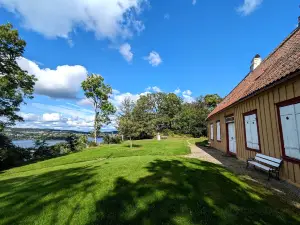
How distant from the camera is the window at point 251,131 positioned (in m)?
7.52

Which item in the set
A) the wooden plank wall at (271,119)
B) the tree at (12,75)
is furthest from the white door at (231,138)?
the tree at (12,75)

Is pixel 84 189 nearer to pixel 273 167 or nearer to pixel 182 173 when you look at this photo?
pixel 182 173

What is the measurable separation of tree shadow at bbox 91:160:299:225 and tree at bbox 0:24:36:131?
→ 562 inches

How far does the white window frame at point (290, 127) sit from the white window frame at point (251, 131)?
1.72 meters

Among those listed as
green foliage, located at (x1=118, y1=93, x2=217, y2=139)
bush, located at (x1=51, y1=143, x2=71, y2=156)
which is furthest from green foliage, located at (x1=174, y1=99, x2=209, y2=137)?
bush, located at (x1=51, y1=143, x2=71, y2=156)

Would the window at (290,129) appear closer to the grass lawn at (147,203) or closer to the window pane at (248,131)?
the grass lawn at (147,203)

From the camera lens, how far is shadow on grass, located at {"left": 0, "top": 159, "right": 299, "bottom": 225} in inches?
120

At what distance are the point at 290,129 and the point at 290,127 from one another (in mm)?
62

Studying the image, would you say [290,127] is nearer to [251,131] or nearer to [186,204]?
[251,131]

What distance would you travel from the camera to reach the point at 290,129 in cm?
528

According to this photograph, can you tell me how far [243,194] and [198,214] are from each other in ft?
5.30

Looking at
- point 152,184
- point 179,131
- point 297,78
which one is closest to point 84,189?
point 152,184

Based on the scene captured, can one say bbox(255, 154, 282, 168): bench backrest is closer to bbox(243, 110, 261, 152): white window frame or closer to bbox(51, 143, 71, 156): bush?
bbox(243, 110, 261, 152): white window frame

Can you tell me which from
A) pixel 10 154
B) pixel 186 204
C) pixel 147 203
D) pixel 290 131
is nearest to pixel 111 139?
pixel 10 154
